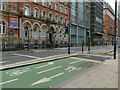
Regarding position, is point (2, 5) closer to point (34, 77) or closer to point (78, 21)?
point (34, 77)

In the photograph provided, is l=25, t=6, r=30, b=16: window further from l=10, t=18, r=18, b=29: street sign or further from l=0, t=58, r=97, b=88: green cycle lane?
l=0, t=58, r=97, b=88: green cycle lane

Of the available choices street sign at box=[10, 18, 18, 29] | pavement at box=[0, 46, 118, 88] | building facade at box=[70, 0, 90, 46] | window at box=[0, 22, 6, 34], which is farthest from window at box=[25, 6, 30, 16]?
building facade at box=[70, 0, 90, 46]

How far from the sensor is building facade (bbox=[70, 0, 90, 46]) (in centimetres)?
4414

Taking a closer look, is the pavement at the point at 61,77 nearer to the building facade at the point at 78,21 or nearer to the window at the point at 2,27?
the window at the point at 2,27

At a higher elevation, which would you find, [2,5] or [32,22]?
[2,5]

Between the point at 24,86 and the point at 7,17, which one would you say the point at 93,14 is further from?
the point at 24,86

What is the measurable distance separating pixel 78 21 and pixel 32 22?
2675cm

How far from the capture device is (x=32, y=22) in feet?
87.2

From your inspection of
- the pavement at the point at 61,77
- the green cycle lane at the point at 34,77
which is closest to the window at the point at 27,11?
the pavement at the point at 61,77

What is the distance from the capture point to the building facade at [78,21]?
145 feet

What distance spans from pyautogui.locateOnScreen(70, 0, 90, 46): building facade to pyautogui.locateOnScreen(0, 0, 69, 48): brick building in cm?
614

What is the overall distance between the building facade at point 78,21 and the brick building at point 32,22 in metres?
6.14

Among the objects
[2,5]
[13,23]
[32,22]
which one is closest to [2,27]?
[13,23]

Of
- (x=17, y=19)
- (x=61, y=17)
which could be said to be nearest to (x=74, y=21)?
(x=61, y=17)
